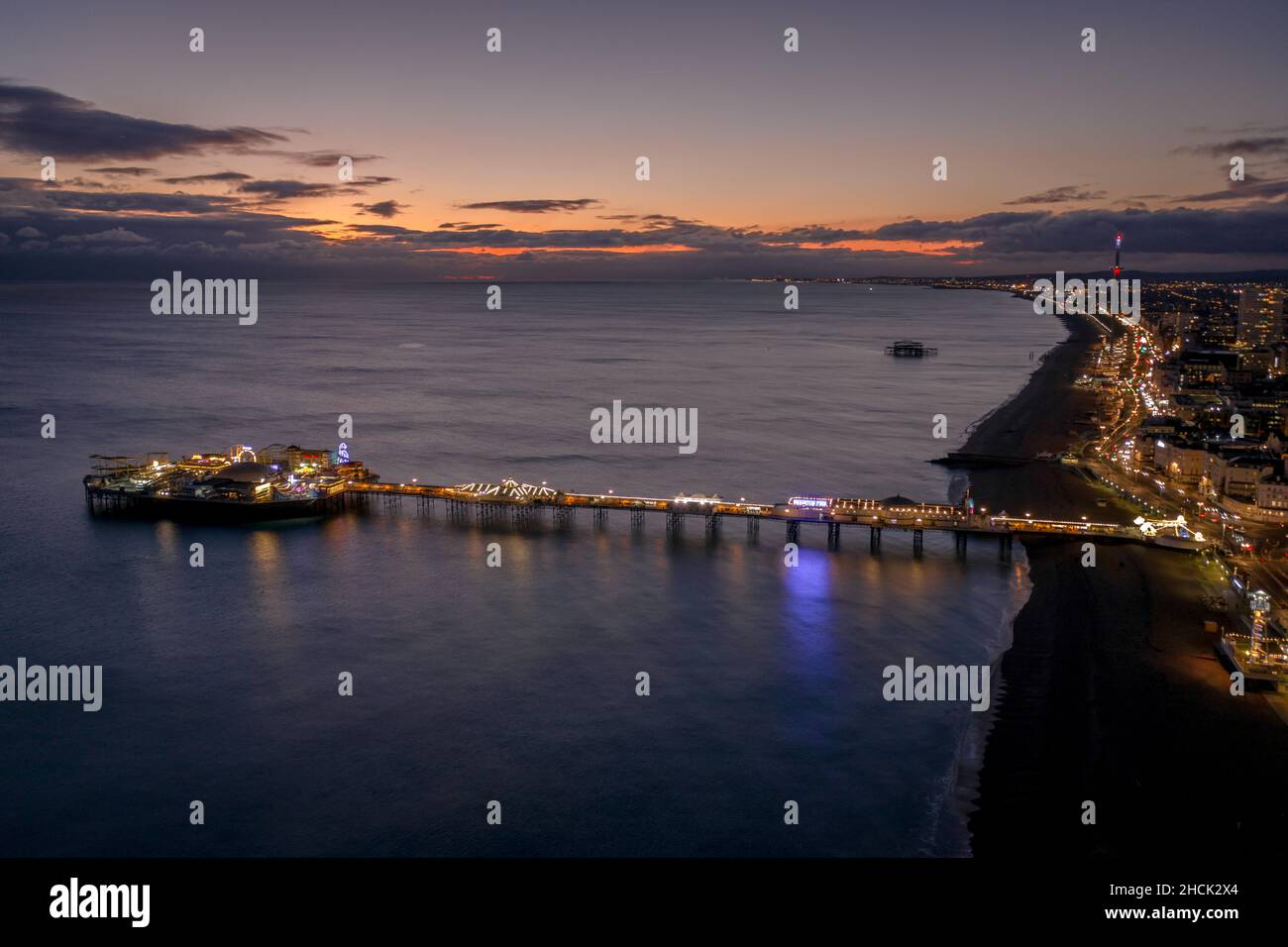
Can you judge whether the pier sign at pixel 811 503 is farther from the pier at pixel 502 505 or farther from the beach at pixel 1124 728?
the beach at pixel 1124 728

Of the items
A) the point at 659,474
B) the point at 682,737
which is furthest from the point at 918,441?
the point at 682,737

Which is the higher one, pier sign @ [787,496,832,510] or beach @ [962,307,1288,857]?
pier sign @ [787,496,832,510]

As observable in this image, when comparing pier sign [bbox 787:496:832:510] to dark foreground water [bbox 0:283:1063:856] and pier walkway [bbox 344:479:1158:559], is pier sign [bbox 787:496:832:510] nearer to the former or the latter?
pier walkway [bbox 344:479:1158:559]

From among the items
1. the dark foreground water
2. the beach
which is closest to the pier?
the dark foreground water

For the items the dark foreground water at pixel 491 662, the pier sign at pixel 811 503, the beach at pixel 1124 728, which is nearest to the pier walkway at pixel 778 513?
the pier sign at pixel 811 503

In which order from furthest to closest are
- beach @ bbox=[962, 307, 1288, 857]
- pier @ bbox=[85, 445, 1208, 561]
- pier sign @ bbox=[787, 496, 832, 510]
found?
pier sign @ bbox=[787, 496, 832, 510]
pier @ bbox=[85, 445, 1208, 561]
beach @ bbox=[962, 307, 1288, 857]

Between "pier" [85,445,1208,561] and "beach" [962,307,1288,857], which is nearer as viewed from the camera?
"beach" [962,307,1288,857]
